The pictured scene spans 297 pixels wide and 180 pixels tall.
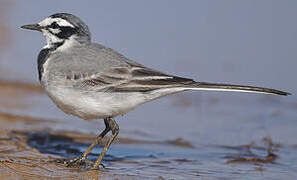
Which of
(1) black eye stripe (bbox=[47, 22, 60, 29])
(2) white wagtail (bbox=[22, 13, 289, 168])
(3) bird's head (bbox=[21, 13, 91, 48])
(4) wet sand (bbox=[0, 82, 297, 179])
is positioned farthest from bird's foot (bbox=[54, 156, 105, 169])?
(1) black eye stripe (bbox=[47, 22, 60, 29])

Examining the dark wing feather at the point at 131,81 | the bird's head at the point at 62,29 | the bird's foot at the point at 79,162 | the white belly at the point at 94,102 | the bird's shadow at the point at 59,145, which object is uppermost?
the bird's head at the point at 62,29

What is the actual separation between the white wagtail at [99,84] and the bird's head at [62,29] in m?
0.23

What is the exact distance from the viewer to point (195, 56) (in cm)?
1459

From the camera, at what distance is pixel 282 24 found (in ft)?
51.6

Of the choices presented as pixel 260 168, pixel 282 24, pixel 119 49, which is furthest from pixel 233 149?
pixel 282 24

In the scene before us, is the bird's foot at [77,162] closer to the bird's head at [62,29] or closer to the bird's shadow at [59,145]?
the bird's shadow at [59,145]

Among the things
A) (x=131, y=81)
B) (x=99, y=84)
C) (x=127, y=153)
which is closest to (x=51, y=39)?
(x=99, y=84)

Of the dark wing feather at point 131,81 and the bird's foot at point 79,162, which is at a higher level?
the dark wing feather at point 131,81

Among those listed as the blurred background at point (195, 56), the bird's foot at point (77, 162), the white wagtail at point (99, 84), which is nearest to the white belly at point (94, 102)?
the white wagtail at point (99, 84)

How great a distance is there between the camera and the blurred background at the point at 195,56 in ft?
36.7

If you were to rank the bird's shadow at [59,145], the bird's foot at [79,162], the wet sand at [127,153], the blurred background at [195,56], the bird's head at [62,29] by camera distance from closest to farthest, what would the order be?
the wet sand at [127,153] < the bird's foot at [79,162] < the bird's head at [62,29] < the bird's shadow at [59,145] < the blurred background at [195,56]

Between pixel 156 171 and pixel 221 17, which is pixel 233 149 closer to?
pixel 156 171

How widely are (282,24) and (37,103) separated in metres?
6.73

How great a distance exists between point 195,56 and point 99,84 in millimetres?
6436
